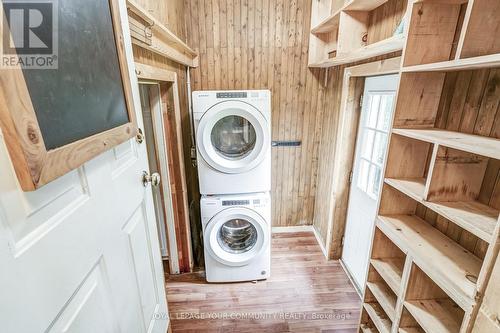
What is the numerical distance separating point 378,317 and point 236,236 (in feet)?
4.30

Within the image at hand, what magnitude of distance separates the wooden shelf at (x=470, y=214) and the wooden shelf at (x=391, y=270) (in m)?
0.47

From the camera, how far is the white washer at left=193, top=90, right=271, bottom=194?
1795mm

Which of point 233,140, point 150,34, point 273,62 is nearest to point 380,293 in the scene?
point 233,140

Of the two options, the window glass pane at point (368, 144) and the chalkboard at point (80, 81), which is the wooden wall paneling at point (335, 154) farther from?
the chalkboard at point (80, 81)

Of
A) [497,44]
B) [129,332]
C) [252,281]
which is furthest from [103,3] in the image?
[252,281]

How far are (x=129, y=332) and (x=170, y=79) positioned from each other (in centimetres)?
150

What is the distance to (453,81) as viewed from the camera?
1015 millimetres

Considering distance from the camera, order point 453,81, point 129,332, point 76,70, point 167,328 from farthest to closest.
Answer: point 167,328 < point 453,81 < point 129,332 < point 76,70

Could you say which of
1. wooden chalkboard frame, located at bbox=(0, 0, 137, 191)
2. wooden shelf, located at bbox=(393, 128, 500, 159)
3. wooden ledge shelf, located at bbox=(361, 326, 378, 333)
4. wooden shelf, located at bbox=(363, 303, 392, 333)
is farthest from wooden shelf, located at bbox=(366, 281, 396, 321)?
wooden chalkboard frame, located at bbox=(0, 0, 137, 191)

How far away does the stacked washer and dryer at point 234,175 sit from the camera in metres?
1.81

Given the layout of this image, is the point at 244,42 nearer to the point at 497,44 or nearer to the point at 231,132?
the point at 231,132

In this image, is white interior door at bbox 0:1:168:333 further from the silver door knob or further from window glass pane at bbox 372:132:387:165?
window glass pane at bbox 372:132:387:165

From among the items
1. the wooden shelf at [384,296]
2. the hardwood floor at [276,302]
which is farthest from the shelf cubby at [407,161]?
the hardwood floor at [276,302]

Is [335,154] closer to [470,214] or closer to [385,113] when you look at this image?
[385,113]
